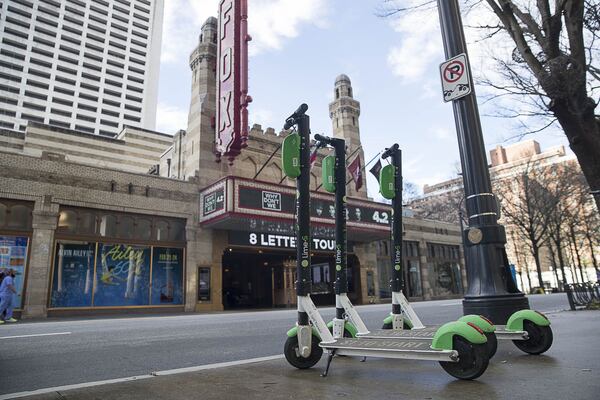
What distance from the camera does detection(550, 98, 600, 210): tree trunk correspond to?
648 centimetres

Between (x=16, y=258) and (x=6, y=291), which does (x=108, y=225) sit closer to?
(x=16, y=258)

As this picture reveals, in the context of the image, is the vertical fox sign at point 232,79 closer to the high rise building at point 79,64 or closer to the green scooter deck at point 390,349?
the green scooter deck at point 390,349

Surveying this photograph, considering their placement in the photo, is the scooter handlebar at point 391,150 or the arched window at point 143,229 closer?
the scooter handlebar at point 391,150

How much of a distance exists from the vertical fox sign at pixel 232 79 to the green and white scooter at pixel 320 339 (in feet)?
56.2

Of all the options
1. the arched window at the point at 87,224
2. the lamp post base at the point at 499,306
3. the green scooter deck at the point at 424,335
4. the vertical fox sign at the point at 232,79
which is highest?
the vertical fox sign at the point at 232,79

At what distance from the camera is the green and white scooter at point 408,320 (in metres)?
4.65

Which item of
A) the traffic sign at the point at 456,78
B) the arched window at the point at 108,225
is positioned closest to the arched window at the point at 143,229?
the arched window at the point at 108,225

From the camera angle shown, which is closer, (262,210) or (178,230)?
(262,210)

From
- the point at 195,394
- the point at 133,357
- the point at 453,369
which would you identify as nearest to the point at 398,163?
the point at 453,369

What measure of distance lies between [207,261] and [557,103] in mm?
19870

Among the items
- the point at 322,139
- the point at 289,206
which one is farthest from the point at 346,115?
the point at 322,139

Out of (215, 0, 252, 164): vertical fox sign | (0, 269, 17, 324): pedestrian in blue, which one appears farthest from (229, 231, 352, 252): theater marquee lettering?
(0, 269, 17, 324): pedestrian in blue

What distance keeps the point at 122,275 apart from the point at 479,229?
19.2 meters

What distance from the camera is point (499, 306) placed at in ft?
17.7
